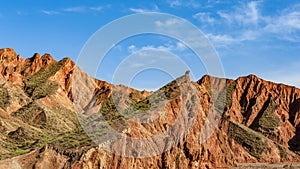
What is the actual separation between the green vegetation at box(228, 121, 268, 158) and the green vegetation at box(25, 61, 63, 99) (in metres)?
74.9

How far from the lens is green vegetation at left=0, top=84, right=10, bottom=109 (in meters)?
133

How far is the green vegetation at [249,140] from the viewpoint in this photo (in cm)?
16450

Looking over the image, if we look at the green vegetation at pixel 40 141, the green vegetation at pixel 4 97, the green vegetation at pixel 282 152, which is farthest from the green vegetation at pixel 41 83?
the green vegetation at pixel 282 152

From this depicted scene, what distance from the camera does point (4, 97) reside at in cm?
13900

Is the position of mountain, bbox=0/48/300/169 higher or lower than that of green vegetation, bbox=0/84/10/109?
lower

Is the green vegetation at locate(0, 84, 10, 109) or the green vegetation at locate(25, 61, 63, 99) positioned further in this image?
the green vegetation at locate(25, 61, 63, 99)

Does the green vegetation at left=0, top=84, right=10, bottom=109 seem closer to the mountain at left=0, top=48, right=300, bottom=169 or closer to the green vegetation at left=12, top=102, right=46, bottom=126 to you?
the mountain at left=0, top=48, right=300, bottom=169

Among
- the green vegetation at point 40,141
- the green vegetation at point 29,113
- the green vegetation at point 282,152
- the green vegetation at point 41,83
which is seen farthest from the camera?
the green vegetation at point 282,152

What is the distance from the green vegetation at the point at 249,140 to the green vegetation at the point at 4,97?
287 feet

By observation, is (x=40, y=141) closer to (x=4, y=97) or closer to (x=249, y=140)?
(x=4, y=97)

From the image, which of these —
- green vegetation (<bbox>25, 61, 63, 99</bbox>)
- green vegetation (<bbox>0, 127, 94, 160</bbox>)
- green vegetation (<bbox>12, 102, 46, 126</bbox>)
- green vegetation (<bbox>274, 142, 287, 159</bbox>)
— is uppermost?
green vegetation (<bbox>25, 61, 63, 99</bbox>)

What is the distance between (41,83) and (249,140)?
87.5 metres

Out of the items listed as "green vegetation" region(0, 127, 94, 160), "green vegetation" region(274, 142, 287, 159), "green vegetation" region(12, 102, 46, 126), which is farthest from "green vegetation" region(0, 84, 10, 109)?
"green vegetation" region(274, 142, 287, 159)

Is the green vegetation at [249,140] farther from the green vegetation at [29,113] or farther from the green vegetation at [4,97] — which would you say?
the green vegetation at [4,97]
